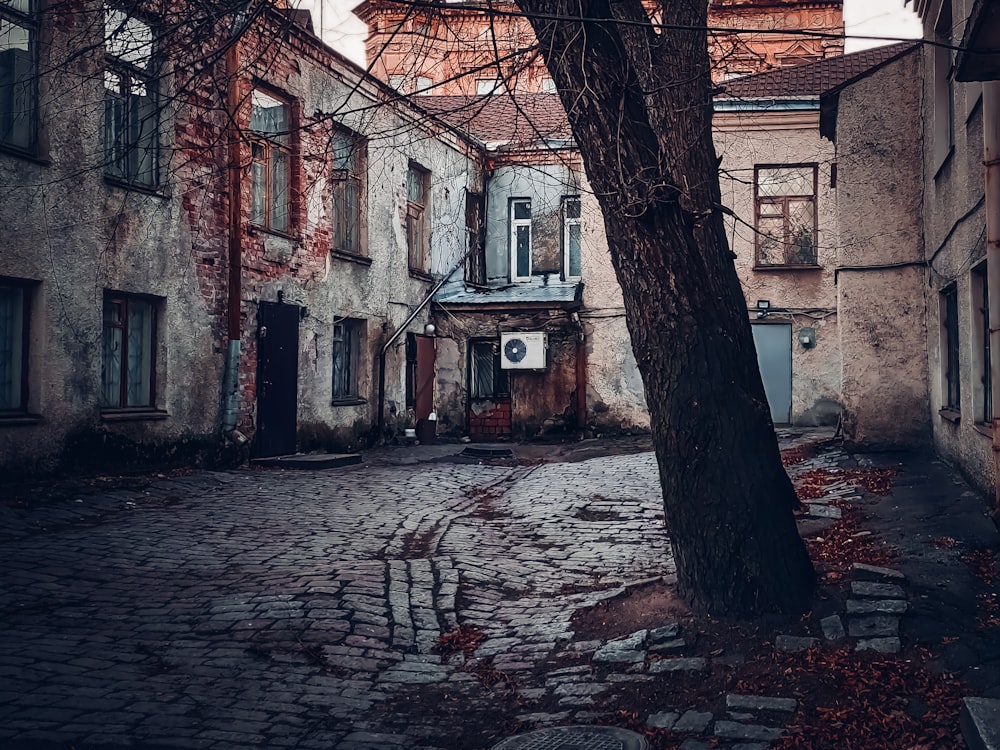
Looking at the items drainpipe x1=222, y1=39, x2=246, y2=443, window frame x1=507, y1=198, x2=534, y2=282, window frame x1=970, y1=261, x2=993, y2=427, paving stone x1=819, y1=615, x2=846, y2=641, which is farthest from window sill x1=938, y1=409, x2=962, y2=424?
window frame x1=507, y1=198, x2=534, y2=282

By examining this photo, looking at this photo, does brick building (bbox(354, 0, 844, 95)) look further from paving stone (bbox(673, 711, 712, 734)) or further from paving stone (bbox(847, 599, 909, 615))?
paving stone (bbox(673, 711, 712, 734))

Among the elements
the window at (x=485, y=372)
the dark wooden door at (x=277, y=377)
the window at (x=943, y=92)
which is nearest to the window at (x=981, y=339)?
the window at (x=943, y=92)

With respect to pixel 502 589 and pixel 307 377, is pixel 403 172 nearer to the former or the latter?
pixel 307 377

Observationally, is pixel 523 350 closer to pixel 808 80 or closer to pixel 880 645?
pixel 808 80

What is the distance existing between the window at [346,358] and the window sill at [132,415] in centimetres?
469

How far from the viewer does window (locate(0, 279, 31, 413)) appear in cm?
953

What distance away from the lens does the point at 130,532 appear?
7984 mm

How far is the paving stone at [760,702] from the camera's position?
416 cm

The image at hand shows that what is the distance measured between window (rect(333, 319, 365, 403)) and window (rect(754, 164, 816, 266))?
8.55 meters

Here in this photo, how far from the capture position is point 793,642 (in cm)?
483

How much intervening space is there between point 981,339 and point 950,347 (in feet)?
7.04

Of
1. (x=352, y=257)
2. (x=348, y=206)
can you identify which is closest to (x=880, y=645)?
(x=352, y=257)

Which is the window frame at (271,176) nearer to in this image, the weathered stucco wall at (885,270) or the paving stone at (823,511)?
the weathered stucco wall at (885,270)

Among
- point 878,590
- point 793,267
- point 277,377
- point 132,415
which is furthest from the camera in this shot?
point 793,267
